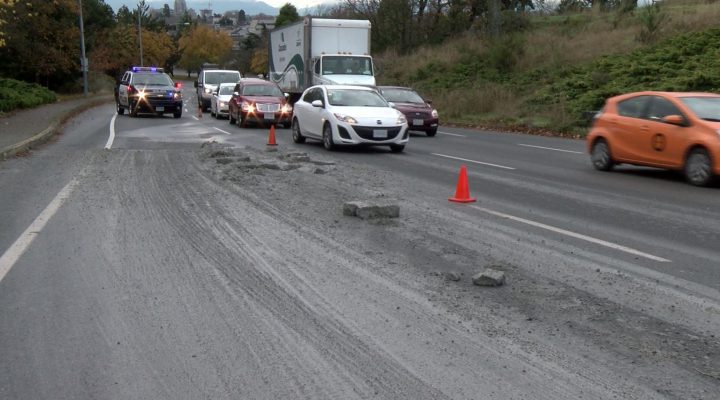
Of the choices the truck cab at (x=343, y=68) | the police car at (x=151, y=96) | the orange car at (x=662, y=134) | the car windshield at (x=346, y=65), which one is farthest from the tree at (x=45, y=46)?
the orange car at (x=662, y=134)

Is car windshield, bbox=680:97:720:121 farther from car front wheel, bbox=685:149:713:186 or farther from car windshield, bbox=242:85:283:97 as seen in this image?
car windshield, bbox=242:85:283:97

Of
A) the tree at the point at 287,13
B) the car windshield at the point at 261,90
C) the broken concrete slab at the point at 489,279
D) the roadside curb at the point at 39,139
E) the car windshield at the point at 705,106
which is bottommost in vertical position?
the roadside curb at the point at 39,139

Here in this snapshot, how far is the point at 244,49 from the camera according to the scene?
4722 inches

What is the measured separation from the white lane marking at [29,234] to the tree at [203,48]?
112 m

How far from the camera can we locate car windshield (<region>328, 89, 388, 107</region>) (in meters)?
19.0

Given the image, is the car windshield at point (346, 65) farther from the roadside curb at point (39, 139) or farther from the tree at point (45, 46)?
the tree at point (45, 46)

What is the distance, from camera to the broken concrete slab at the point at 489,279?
6586 mm

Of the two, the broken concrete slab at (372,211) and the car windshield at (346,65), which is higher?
the car windshield at (346,65)

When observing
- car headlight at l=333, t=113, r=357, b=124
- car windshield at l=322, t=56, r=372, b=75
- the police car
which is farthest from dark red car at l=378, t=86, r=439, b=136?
the police car

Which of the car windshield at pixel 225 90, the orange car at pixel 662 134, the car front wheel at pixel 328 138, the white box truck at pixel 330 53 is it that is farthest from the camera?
the car windshield at pixel 225 90

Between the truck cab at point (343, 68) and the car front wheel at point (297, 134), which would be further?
the truck cab at point (343, 68)

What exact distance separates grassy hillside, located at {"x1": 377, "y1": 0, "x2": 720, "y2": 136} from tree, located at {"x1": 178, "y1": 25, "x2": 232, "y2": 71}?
80123 millimetres

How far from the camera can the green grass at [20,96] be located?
34469mm

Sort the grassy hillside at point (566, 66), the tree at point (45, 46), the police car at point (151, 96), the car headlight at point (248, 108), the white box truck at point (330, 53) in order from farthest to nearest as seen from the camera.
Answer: the tree at point (45, 46) → the police car at point (151, 96) → the white box truck at point (330, 53) → the grassy hillside at point (566, 66) → the car headlight at point (248, 108)
